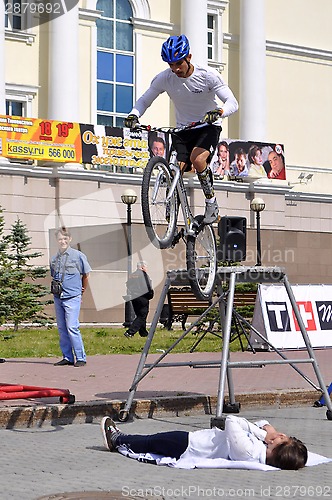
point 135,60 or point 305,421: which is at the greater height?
point 135,60

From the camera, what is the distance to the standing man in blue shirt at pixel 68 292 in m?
15.5

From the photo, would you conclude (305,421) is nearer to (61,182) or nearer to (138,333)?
(138,333)

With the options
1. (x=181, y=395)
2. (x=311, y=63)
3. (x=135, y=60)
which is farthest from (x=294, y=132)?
(x=181, y=395)

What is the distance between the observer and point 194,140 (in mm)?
9688

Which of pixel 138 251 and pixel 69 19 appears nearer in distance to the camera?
pixel 138 251

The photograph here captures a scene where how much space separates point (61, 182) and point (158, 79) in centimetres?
2826

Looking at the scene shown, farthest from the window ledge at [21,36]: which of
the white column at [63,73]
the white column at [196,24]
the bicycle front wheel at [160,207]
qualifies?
the bicycle front wheel at [160,207]

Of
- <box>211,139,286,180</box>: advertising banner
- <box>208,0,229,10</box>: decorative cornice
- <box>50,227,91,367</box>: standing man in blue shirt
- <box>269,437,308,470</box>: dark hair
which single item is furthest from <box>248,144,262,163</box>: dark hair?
<box>269,437,308,470</box>: dark hair

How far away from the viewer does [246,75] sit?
4600 cm

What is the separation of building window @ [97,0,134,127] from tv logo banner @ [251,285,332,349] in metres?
22.6

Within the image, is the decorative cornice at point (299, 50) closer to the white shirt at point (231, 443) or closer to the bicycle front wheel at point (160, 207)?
the bicycle front wheel at point (160, 207)

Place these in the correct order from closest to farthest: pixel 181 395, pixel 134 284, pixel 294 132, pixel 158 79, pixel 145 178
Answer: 1. pixel 145 178
2. pixel 158 79
3. pixel 181 395
4. pixel 134 284
5. pixel 294 132

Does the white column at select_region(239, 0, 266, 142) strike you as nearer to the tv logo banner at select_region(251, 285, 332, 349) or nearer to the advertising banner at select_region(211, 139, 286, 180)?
the advertising banner at select_region(211, 139, 286, 180)

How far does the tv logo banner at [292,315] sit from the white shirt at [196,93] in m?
10.2
